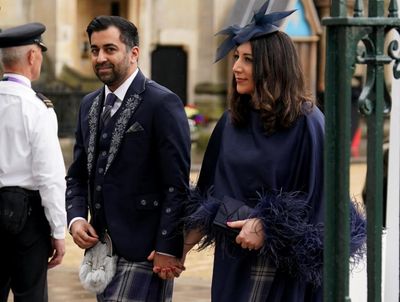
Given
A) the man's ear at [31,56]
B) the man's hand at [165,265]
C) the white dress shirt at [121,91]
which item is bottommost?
the man's hand at [165,265]

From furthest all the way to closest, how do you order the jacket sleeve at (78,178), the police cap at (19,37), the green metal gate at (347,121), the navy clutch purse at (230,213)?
the police cap at (19,37) < the jacket sleeve at (78,178) < the navy clutch purse at (230,213) < the green metal gate at (347,121)

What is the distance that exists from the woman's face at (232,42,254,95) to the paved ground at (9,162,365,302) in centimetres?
348

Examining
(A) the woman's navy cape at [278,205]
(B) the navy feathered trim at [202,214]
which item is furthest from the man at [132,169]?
→ (A) the woman's navy cape at [278,205]

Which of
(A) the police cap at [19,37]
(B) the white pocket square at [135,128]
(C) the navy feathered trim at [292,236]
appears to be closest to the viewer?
(C) the navy feathered trim at [292,236]

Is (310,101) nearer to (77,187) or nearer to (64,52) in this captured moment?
(77,187)

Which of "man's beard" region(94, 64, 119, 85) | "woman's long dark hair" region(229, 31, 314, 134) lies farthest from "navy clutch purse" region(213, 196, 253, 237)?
"man's beard" region(94, 64, 119, 85)

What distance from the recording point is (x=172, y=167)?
5.02 meters

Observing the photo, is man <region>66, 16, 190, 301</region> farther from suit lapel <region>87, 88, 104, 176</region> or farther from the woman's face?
the woman's face

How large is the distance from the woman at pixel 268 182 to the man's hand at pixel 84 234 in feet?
1.96

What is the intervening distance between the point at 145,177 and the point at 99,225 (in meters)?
0.31

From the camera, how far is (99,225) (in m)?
5.18

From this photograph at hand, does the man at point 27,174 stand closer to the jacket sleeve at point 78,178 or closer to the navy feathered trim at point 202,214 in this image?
the jacket sleeve at point 78,178

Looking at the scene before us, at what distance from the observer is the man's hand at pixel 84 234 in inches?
202

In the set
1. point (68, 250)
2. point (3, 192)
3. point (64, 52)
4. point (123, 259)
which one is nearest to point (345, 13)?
point (123, 259)
